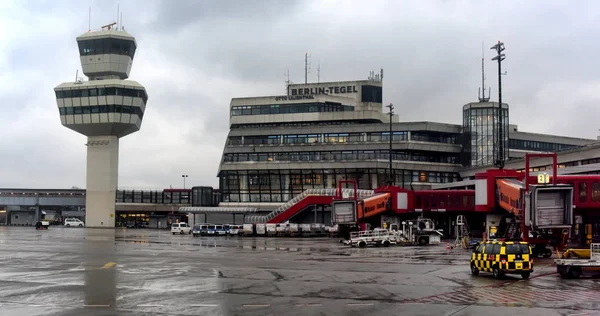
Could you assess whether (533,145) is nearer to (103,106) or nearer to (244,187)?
(244,187)

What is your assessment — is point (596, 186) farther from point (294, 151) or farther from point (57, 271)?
point (294, 151)

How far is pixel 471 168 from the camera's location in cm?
9969

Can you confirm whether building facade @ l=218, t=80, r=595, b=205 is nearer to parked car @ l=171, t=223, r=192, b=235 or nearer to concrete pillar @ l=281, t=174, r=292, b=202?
concrete pillar @ l=281, t=174, r=292, b=202

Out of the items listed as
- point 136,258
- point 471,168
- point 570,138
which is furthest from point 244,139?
point 136,258

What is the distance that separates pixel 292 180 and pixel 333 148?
31.0ft

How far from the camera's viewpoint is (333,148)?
10488cm

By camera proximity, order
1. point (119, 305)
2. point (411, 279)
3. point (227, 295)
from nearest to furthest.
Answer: point (119, 305), point (227, 295), point (411, 279)

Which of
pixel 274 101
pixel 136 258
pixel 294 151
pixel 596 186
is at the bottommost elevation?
pixel 136 258

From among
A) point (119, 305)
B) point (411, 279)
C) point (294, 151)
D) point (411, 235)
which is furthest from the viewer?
point (294, 151)

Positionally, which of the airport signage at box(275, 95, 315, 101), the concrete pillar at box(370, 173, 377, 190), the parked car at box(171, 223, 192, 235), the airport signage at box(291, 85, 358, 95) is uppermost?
the airport signage at box(291, 85, 358, 95)

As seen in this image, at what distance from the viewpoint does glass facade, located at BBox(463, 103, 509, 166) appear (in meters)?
104

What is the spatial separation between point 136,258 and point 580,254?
2553cm

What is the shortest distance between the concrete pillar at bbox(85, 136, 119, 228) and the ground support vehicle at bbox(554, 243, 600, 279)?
10517 centimetres

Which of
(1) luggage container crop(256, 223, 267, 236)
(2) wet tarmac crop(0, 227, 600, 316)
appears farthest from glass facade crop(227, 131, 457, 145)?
(2) wet tarmac crop(0, 227, 600, 316)
